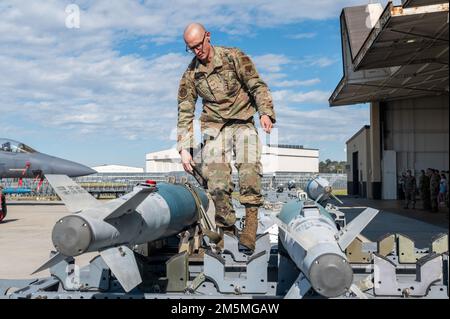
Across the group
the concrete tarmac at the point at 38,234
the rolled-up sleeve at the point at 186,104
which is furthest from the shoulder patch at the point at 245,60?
the concrete tarmac at the point at 38,234

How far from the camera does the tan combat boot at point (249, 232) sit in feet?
13.4

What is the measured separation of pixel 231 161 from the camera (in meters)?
4.30

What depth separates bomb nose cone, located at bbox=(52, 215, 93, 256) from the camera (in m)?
2.58

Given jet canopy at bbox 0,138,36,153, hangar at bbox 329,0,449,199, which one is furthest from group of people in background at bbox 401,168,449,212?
jet canopy at bbox 0,138,36,153

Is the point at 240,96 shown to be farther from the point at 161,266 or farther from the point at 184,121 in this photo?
the point at 161,266

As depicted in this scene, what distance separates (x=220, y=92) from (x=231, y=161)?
1.97 feet

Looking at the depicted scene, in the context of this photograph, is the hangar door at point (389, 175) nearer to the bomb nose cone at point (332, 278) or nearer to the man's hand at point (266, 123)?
the man's hand at point (266, 123)

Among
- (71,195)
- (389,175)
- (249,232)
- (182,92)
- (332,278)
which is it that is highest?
(389,175)

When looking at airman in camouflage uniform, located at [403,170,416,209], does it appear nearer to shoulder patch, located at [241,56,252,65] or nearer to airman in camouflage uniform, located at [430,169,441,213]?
airman in camouflage uniform, located at [430,169,441,213]

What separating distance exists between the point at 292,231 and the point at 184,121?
1444mm

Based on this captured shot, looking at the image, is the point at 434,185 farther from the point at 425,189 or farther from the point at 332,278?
the point at 332,278

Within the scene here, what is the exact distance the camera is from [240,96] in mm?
4293

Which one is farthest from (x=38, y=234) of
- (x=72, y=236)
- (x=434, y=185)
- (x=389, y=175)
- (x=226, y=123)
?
(x=389, y=175)
